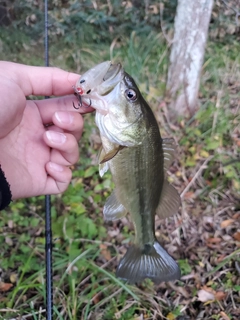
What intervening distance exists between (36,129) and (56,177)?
29 centimetres

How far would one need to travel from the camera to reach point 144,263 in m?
1.88

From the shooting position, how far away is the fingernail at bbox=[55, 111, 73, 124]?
1723 mm

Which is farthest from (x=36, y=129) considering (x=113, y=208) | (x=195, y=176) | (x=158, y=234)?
(x=195, y=176)

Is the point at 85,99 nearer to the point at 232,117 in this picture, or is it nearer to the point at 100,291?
the point at 100,291

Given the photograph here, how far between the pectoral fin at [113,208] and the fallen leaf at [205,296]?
3.94 feet

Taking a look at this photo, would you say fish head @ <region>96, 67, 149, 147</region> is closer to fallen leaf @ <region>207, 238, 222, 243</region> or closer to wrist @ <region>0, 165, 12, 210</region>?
wrist @ <region>0, 165, 12, 210</region>

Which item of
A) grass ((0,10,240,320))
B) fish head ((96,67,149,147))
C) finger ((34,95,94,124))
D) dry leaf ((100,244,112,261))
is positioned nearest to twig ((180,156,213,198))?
grass ((0,10,240,320))

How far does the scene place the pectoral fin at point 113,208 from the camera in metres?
1.74

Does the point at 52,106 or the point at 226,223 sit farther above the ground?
the point at 52,106

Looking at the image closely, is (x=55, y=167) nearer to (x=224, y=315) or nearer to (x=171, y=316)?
(x=171, y=316)

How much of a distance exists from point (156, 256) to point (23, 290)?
1.16 metres

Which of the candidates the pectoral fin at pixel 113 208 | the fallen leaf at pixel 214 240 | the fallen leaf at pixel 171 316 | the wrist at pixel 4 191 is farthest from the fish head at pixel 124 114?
the fallen leaf at pixel 214 240

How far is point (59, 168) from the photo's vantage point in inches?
78.7

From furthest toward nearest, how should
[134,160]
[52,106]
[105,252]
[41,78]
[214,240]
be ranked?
[214,240] → [105,252] → [52,106] → [41,78] → [134,160]
